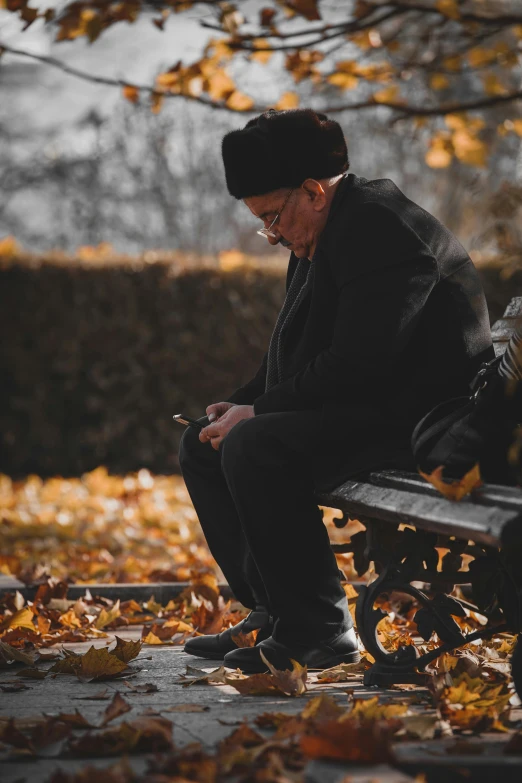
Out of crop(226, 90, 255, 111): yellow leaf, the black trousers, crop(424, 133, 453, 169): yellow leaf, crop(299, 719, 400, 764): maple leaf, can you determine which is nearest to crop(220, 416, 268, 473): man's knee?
the black trousers

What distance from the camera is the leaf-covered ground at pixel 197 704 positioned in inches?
76.5

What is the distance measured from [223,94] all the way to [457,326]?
11.3ft

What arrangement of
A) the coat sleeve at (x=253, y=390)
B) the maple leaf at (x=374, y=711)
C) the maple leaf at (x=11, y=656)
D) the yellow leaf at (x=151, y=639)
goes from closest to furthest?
the maple leaf at (x=374, y=711)
the maple leaf at (x=11, y=656)
the yellow leaf at (x=151, y=639)
the coat sleeve at (x=253, y=390)

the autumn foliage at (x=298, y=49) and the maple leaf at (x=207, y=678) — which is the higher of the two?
the autumn foliage at (x=298, y=49)

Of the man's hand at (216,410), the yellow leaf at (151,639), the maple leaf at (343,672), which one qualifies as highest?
the man's hand at (216,410)

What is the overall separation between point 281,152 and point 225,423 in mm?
863

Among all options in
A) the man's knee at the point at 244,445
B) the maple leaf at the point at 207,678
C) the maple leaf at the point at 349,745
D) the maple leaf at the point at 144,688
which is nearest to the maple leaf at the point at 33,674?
the maple leaf at the point at 144,688

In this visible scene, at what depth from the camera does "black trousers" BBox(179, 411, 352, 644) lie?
114 inches

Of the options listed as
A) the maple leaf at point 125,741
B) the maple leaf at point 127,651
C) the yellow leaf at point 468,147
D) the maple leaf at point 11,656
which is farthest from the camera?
the yellow leaf at point 468,147

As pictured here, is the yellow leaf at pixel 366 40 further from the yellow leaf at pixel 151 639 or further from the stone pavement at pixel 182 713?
the stone pavement at pixel 182 713

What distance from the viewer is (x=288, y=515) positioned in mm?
2926

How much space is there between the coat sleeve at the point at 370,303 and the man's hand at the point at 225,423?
0.81 ft

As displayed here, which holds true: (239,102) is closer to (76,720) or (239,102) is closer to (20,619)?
(20,619)

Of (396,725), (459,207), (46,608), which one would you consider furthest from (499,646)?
(459,207)
